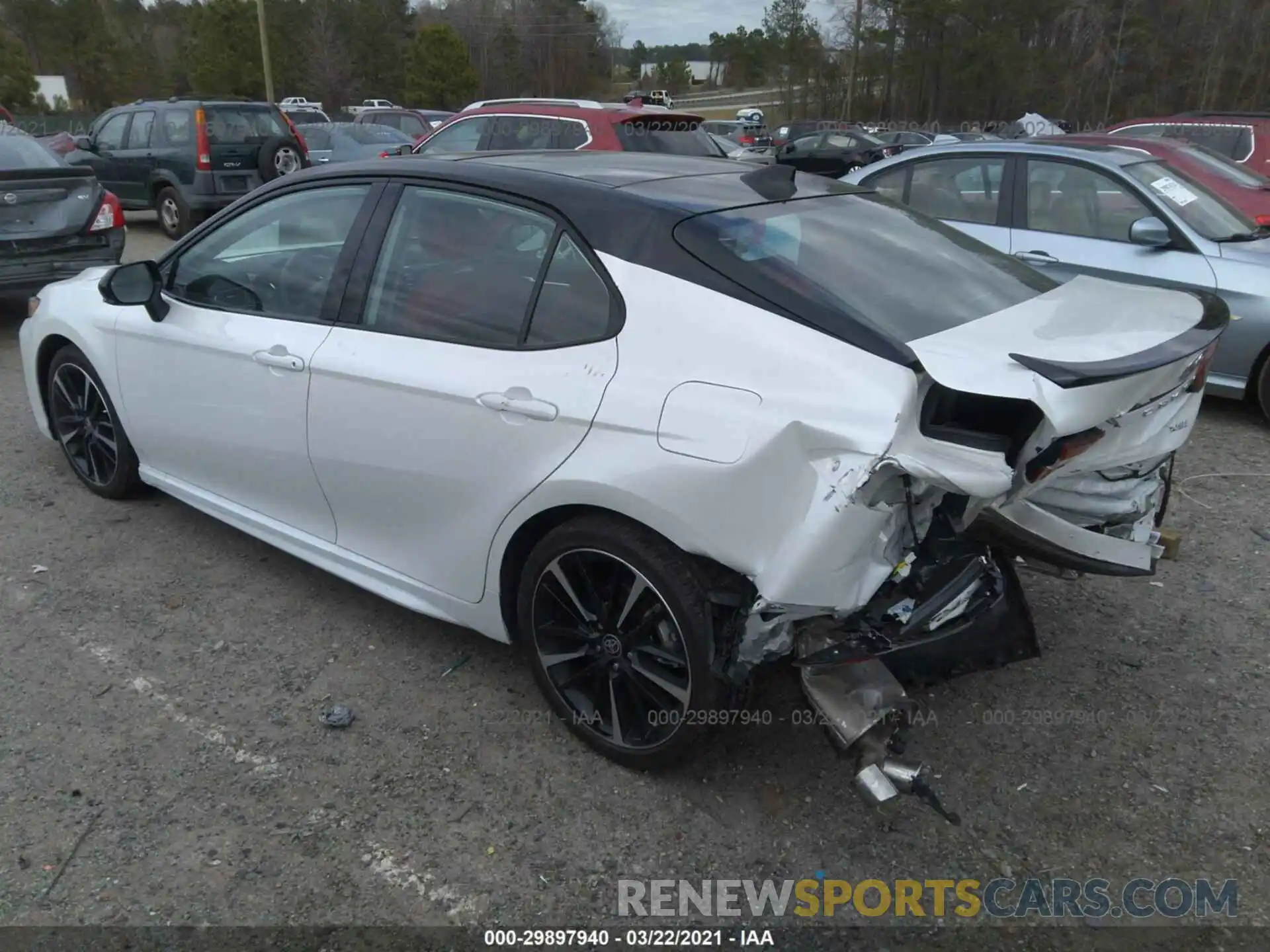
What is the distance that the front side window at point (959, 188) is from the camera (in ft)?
21.4

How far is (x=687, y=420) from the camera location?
2.40m

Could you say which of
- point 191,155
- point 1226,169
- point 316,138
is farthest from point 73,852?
point 316,138

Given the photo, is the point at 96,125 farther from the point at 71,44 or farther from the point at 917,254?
the point at 71,44

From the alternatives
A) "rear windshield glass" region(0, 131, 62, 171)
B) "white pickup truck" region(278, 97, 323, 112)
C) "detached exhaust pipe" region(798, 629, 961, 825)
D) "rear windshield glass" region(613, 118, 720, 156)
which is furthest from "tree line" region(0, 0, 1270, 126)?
"detached exhaust pipe" region(798, 629, 961, 825)

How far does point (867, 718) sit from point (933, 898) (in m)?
0.48

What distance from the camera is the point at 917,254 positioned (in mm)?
3018

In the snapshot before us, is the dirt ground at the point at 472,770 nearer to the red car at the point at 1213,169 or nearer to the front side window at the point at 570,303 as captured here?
the front side window at the point at 570,303

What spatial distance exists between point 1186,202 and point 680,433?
517 centimetres

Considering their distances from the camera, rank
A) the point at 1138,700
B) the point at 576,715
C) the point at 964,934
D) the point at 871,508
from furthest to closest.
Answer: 1. the point at 1138,700
2. the point at 576,715
3. the point at 964,934
4. the point at 871,508

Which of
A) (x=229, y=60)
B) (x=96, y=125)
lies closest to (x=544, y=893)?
(x=96, y=125)

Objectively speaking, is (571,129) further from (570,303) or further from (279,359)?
(570,303)

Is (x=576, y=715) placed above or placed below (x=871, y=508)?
below

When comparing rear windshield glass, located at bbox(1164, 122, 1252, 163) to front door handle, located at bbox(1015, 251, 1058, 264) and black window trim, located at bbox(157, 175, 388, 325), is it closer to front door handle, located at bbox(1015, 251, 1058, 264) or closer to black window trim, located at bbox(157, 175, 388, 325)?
front door handle, located at bbox(1015, 251, 1058, 264)

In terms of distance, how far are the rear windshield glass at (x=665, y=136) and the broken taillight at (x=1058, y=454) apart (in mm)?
6717
